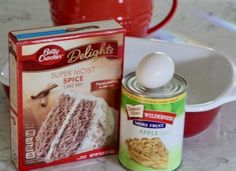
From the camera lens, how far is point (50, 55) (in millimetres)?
869

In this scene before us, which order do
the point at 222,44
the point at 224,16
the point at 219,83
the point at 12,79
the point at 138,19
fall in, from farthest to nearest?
the point at 224,16 < the point at 222,44 < the point at 138,19 < the point at 219,83 < the point at 12,79

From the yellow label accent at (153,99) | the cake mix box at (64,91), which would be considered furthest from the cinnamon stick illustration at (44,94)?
the yellow label accent at (153,99)

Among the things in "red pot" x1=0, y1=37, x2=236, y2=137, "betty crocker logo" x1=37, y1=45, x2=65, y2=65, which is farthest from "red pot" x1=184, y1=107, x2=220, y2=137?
"betty crocker logo" x1=37, y1=45, x2=65, y2=65

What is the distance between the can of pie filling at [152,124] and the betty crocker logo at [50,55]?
0.10 meters

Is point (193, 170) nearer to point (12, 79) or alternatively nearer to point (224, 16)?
point (12, 79)

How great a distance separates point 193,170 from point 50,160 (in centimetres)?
20

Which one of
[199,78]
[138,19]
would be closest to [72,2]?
[138,19]

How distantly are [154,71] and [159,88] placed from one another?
33 millimetres

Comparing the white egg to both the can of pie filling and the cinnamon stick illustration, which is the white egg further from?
the cinnamon stick illustration

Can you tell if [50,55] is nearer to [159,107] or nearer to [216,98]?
[159,107]

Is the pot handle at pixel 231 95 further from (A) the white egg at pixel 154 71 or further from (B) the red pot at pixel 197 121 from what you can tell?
(A) the white egg at pixel 154 71

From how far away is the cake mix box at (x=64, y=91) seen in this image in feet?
2.84

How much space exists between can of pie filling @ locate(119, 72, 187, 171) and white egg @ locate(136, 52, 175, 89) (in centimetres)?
1

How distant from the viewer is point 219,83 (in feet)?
3.53
